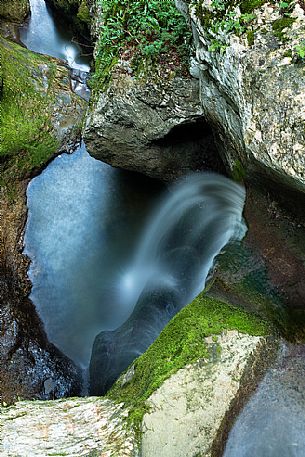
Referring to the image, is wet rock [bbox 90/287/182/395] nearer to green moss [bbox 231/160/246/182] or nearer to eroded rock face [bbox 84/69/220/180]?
green moss [bbox 231/160/246/182]

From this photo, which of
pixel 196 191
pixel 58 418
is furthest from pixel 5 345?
pixel 196 191

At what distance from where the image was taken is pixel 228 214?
5.69 m

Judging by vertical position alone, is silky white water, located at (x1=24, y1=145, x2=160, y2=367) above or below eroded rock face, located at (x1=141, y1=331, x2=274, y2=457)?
below

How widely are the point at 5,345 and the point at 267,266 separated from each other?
393 centimetres

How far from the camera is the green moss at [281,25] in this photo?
11.4 ft

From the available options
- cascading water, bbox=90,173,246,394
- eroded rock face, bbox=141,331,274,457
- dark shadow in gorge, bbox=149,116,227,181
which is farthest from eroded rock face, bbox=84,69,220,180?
eroded rock face, bbox=141,331,274,457

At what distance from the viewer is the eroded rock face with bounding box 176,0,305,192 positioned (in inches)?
129

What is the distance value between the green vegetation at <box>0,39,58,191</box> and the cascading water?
270 centimetres

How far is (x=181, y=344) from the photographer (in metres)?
3.68

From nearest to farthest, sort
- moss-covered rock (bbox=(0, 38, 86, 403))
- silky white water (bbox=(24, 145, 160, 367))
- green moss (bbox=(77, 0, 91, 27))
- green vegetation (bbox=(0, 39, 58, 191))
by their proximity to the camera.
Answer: moss-covered rock (bbox=(0, 38, 86, 403)) < silky white water (bbox=(24, 145, 160, 367)) < green vegetation (bbox=(0, 39, 58, 191)) < green moss (bbox=(77, 0, 91, 27))

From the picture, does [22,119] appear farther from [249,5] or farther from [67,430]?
[67,430]

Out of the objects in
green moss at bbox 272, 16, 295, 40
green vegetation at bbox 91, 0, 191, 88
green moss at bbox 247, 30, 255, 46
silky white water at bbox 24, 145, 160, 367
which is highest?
green moss at bbox 272, 16, 295, 40

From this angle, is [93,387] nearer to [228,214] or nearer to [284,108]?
[228,214]

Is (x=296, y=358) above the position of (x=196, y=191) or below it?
above
